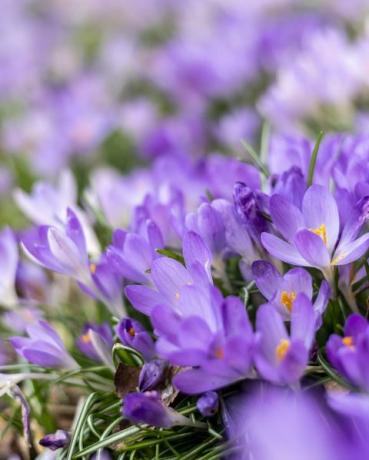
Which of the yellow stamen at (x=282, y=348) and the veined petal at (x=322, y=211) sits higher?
the veined petal at (x=322, y=211)

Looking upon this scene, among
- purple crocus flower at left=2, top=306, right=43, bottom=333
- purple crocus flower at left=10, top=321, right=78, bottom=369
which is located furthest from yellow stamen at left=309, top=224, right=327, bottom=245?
purple crocus flower at left=2, top=306, right=43, bottom=333

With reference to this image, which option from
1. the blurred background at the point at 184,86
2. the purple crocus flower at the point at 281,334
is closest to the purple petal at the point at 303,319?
the purple crocus flower at the point at 281,334

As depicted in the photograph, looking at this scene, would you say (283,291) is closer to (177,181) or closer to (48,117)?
(177,181)

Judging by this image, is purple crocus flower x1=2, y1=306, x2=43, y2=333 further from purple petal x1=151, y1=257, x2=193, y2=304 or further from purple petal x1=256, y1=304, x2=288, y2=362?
purple petal x1=256, y1=304, x2=288, y2=362

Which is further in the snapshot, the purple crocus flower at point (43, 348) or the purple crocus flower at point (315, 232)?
the purple crocus flower at point (43, 348)

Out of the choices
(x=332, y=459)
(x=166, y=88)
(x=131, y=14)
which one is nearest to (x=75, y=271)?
(x=332, y=459)

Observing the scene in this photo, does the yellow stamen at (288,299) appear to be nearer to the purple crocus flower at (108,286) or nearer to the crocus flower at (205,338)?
the crocus flower at (205,338)

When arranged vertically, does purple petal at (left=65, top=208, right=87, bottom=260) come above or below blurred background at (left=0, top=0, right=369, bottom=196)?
above
